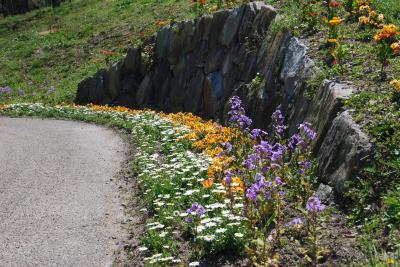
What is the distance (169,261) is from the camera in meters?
6.00

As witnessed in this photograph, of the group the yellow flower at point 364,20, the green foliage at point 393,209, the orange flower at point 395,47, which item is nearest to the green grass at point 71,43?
the yellow flower at point 364,20

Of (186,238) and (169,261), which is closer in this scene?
(169,261)

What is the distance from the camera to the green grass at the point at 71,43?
2325 cm

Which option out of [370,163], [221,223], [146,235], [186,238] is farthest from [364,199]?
[146,235]

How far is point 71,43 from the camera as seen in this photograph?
92.3 feet

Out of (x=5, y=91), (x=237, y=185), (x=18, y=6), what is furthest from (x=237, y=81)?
(x=18, y=6)

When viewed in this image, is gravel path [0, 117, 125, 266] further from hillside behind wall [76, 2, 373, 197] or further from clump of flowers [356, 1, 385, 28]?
clump of flowers [356, 1, 385, 28]

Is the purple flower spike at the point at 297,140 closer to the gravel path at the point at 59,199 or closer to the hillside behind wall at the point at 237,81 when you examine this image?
the hillside behind wall at the point at 237,81

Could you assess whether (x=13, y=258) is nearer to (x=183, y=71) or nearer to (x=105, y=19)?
(x=183, y=71)

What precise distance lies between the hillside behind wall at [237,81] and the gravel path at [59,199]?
326cm

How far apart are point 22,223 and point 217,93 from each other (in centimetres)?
816

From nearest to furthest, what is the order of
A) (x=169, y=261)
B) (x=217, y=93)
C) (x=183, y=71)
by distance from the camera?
(x=169, y=261) → (x=217, y=93) → (x=183, y=71)

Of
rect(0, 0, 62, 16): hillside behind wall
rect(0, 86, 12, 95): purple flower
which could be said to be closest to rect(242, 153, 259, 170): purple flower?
rect(0, 86, 12, 95): purple flower

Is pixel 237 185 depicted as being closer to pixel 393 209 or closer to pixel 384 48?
pixel 393 209
